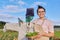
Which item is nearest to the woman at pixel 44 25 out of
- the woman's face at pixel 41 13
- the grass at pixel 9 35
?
the woman's face at pixel 41 13

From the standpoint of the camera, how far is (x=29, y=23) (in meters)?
2.98

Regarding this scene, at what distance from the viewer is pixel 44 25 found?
2.84 meters

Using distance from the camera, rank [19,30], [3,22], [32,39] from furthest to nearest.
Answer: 1. [3,22]
2. [19,30]
3. [32,39]

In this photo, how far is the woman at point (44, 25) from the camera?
2.82 m

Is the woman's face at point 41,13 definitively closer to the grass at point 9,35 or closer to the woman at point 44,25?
the woman at point 44,25

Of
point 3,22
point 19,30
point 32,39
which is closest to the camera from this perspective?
point 32,39

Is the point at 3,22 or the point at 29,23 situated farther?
the point at 3,22

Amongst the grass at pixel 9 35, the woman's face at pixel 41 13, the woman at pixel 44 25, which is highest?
the woman's face at pixel 41 13

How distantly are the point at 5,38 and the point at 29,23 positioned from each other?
19.3 inches

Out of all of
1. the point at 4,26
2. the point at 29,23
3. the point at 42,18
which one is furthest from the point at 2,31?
the point at 42,18

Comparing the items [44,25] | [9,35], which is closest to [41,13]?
[44,25]

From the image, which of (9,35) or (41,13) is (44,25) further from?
(9,35)

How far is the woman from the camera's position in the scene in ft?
9.24

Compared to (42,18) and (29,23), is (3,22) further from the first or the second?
(42,18)
